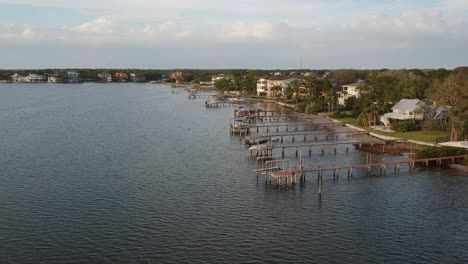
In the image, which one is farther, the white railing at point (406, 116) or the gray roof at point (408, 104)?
the gray roof at point (408, 104)

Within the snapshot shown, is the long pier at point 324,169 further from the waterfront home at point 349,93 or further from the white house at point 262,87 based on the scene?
the white house at point 262,87

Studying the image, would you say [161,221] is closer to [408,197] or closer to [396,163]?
[408,197]

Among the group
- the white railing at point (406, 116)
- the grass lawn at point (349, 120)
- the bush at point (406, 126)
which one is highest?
the white railing at point (406, 116)

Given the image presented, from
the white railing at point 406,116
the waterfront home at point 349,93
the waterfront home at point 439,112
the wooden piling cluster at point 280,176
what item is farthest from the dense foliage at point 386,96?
the wooden piling cluster at point 280,176

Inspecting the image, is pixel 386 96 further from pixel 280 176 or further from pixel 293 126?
pixel 280 176

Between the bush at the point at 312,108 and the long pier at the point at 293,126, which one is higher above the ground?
the bush at the point at 312,108

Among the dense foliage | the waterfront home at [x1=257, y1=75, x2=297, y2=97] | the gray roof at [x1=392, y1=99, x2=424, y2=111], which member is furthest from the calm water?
the waterfront home at [x1=257, y1=75, x2=297, y2=97]

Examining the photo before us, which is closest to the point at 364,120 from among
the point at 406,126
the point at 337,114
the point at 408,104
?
the point at 408,104

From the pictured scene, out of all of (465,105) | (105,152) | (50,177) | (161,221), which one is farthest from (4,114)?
(465,105)
